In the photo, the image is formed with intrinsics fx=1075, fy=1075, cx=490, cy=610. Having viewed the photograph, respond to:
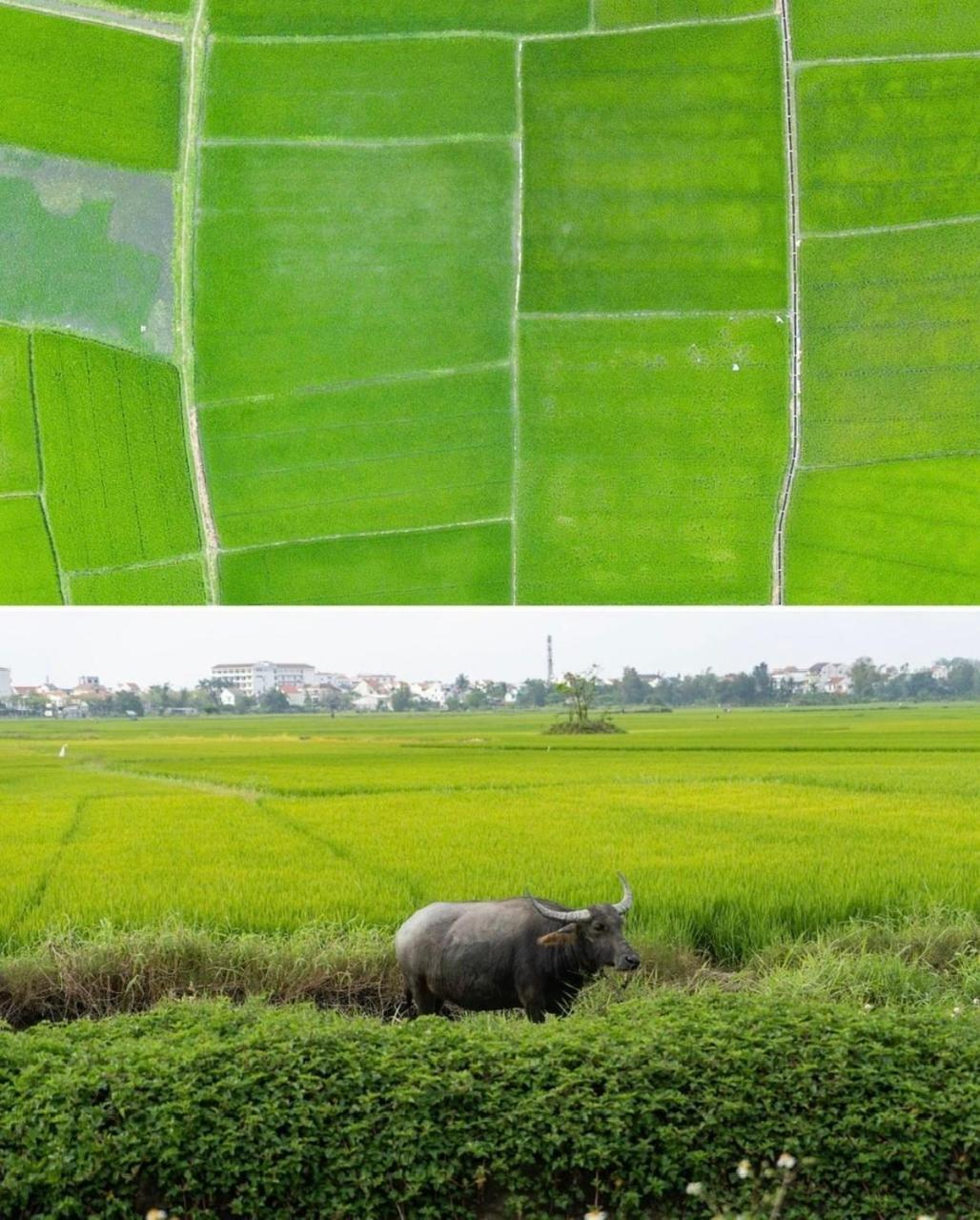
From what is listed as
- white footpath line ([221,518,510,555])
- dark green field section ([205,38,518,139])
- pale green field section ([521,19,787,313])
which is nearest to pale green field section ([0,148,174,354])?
dark green field section ([205,38,518,139])

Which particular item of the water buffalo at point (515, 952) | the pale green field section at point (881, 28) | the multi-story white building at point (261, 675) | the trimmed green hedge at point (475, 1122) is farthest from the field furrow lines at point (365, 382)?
the trimmed green hedge at point (475, 1122)

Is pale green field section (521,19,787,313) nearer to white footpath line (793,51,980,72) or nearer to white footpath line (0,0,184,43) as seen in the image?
white footpath line (793,51,980,72)

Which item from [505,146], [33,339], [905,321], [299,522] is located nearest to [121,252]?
[33,339]

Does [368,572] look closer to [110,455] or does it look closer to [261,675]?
[261,675]

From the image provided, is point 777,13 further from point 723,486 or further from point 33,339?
point 33,339

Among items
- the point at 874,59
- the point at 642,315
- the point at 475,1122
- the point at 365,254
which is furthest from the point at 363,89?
the point at 475,1122

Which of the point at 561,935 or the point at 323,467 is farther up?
the point at 323,467
